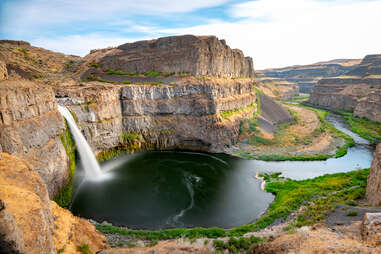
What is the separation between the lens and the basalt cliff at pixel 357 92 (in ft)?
202

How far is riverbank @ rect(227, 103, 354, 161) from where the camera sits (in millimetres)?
35750

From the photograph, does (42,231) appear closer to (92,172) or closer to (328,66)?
(92,172)

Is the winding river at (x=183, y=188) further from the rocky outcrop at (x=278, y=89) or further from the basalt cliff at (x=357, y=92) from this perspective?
the rocky outcrop at (x=278, y=89)

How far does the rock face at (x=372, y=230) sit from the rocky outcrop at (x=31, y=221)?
12.4 metres

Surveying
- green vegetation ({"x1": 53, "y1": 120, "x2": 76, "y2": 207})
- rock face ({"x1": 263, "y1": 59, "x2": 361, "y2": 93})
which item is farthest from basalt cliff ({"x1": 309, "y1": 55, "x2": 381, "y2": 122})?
green vegetation ({"x1": 53, "y1": 120, "x2": 76, "y2": 207})

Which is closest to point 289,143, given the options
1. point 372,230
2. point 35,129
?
point 372,230

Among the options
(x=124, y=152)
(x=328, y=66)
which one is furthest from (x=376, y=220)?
(x=328, y=66)

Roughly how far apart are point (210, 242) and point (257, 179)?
15.8 m

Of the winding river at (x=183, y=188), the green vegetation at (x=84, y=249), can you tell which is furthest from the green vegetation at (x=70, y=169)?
the green vegetation at (x=84, y=249)

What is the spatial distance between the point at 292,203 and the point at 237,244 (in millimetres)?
9194

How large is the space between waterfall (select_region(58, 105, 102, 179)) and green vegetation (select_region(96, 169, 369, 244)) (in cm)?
1126

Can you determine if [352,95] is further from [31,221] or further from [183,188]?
[31,221]

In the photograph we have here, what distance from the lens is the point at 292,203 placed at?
65.6 feet

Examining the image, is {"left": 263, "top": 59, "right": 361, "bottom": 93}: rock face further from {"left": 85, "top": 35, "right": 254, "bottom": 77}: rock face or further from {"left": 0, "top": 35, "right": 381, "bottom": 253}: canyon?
{"left": 85, "top": 35, "right": 254, "bottom": 77}: rock face
